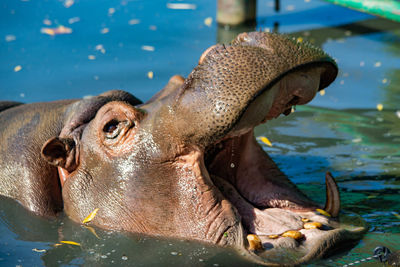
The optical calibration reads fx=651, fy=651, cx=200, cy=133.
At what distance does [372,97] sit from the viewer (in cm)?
812

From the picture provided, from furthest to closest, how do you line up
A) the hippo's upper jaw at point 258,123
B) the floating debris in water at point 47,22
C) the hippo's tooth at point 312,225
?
the floating debris in water at point 47,22 < the hippo's tooth at point 312,225 < the hippo's upper jaw at point 258,123

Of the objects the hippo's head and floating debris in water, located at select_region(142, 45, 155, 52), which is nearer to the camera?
the hippo's head

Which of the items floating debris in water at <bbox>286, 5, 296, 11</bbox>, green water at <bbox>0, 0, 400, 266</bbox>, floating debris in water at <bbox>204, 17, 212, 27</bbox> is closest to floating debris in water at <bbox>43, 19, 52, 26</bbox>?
green water at <bbox>0, 0, 400, 266</bbox>

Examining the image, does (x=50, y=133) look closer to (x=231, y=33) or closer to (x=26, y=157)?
(x=26, y=157)

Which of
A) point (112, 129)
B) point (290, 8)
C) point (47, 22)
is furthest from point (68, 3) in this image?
point (112, 129)

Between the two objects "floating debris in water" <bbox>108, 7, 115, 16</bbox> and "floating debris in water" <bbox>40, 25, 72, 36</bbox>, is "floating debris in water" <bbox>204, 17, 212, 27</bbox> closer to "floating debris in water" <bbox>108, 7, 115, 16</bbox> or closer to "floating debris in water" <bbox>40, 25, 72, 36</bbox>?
"floating debris in water" <bbox>108, 7, 115, 16</bbox>

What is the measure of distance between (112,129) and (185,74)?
4.69 metres

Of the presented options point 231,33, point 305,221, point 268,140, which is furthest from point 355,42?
point 305,221

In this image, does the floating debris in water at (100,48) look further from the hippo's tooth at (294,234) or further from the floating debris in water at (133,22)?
the hippo's tooth at (294,234)

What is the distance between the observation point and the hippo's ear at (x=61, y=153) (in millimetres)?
4562

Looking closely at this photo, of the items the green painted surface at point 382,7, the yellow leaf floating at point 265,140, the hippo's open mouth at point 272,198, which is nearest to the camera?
the hippo's open mouth at point 272,198

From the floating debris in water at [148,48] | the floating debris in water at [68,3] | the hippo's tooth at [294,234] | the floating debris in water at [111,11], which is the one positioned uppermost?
the floating debris in water at [68,3]

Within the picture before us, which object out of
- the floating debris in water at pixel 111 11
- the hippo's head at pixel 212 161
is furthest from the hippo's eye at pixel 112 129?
the floating debris in water at pixel 111 11

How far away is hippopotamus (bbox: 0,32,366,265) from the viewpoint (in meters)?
3.94
